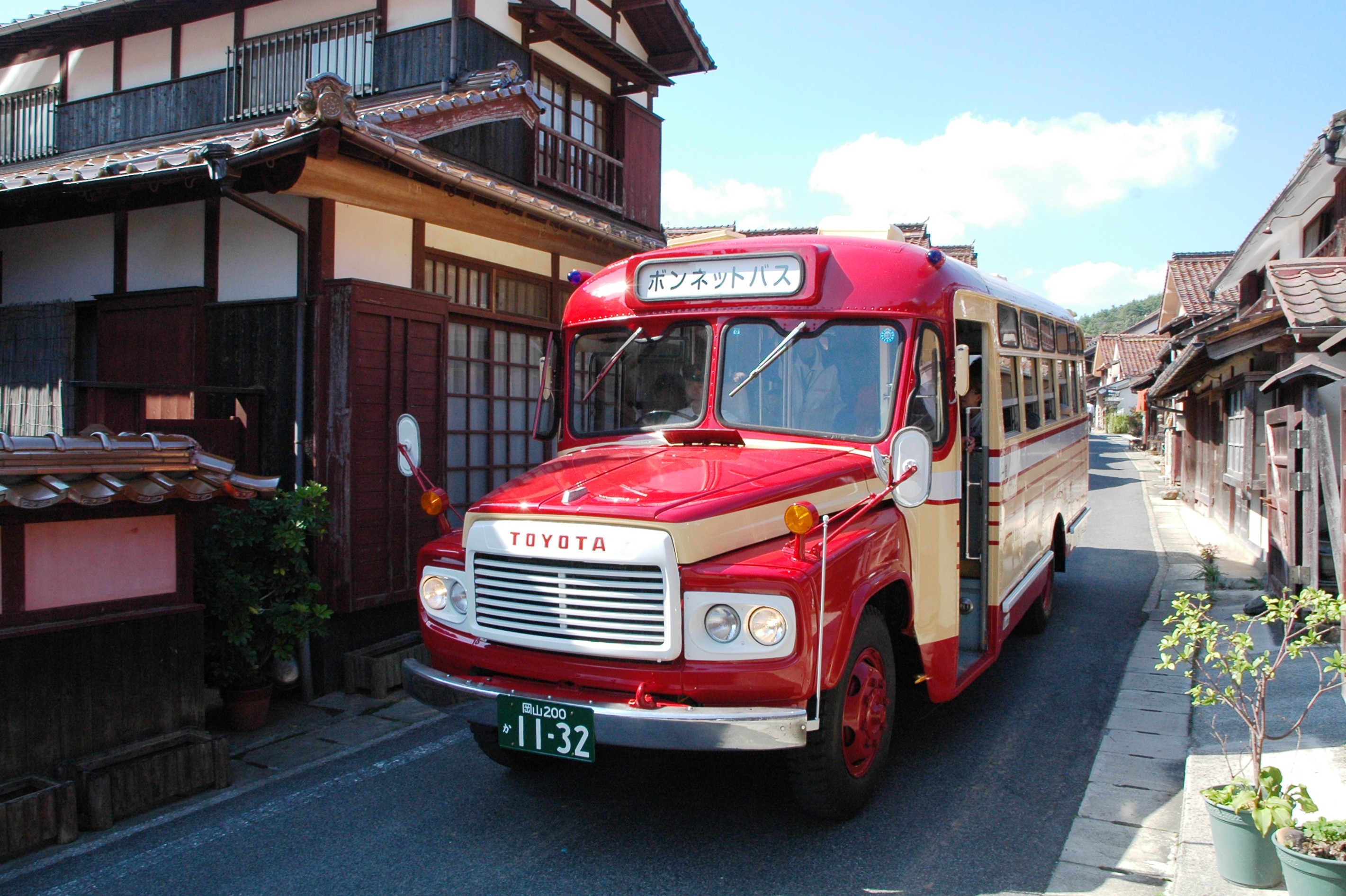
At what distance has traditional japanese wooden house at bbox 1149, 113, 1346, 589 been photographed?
6.43 meters

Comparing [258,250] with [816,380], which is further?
[258,250]

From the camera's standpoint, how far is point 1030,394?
7.57m

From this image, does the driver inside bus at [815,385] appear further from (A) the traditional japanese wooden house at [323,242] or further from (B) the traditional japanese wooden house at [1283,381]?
(A) the traditional japanese wooden house at [323,242]

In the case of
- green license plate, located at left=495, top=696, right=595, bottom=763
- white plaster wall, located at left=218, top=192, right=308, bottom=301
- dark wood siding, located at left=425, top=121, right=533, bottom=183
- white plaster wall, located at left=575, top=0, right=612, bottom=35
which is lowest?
green license plate, located at left=495, top=696, right=595, bottom=763

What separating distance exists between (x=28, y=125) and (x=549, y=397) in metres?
11.6

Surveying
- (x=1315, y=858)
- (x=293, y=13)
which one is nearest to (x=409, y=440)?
(x=1315, y=858)

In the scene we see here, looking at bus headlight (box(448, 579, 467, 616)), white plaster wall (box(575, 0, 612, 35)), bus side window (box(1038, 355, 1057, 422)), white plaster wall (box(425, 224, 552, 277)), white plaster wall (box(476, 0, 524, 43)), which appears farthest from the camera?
white plaster wall (box(575, 0, 612, 35))

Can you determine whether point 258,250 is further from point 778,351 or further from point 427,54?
point 778,351

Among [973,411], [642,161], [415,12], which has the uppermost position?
[415,12]

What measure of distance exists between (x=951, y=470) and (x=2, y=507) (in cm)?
497

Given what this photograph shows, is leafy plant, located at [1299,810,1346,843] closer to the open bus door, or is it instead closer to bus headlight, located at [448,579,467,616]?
the open bus door

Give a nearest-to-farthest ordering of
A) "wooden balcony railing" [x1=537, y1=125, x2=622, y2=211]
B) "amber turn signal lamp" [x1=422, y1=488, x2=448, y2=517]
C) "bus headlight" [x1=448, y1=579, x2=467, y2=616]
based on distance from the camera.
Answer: "bus headlight" [x1=448, y1=579, x2=467, y2=616]
"amber turn signal lamp" [x1=422, y1=488, x2=448, y2=517]
"wooden balcony railing" [x1=537, y1=125, x2=622, y2=211]

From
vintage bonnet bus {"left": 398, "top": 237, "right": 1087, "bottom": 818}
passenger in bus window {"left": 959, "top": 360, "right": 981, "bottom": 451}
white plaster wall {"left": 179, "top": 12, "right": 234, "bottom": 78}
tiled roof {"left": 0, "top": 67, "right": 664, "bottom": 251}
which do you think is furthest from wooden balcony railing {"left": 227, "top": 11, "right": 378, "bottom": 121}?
passenger in bus window {"left": 959, "top": 360, "right": 981, "bottom": 451}

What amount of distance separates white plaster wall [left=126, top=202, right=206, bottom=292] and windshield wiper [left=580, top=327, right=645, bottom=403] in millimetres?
4070
